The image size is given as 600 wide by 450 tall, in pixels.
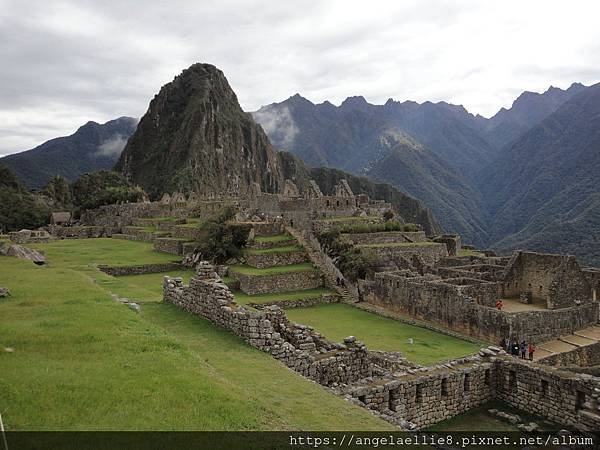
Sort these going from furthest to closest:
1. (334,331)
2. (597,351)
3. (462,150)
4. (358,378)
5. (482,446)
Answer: (462,150)
(334,331)
(597,351)
(358,378)
(482,446)

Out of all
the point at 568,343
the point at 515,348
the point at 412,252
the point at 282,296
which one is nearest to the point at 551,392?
the point at 515,348

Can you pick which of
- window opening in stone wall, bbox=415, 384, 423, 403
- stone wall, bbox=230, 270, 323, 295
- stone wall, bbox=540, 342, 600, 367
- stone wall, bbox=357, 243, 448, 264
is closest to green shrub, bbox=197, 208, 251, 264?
stone wall, bbox=230, 270, 323, 295

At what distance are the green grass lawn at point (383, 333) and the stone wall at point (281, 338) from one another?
19.3 feet

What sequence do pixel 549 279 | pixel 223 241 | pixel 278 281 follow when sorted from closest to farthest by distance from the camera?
pixel 549 279 < pixel 278 281 < pixel 223 241

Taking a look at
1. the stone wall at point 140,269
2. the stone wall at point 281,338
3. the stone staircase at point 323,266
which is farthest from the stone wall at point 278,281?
the stone wall at point 281,338

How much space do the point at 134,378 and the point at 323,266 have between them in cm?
2599

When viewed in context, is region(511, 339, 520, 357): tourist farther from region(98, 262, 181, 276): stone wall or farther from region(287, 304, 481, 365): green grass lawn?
region(98, 262, 181, 276): stone wall

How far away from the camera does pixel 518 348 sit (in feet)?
60.2

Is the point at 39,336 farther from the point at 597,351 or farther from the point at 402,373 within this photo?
the point at 597,351

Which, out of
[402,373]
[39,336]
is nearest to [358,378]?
[402,373]

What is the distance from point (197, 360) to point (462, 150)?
667 feet

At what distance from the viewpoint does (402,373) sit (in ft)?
34.4

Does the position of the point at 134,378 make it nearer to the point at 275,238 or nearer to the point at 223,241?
the point at 223,241

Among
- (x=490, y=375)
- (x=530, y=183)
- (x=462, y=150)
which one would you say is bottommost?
(x=490, y=375)
